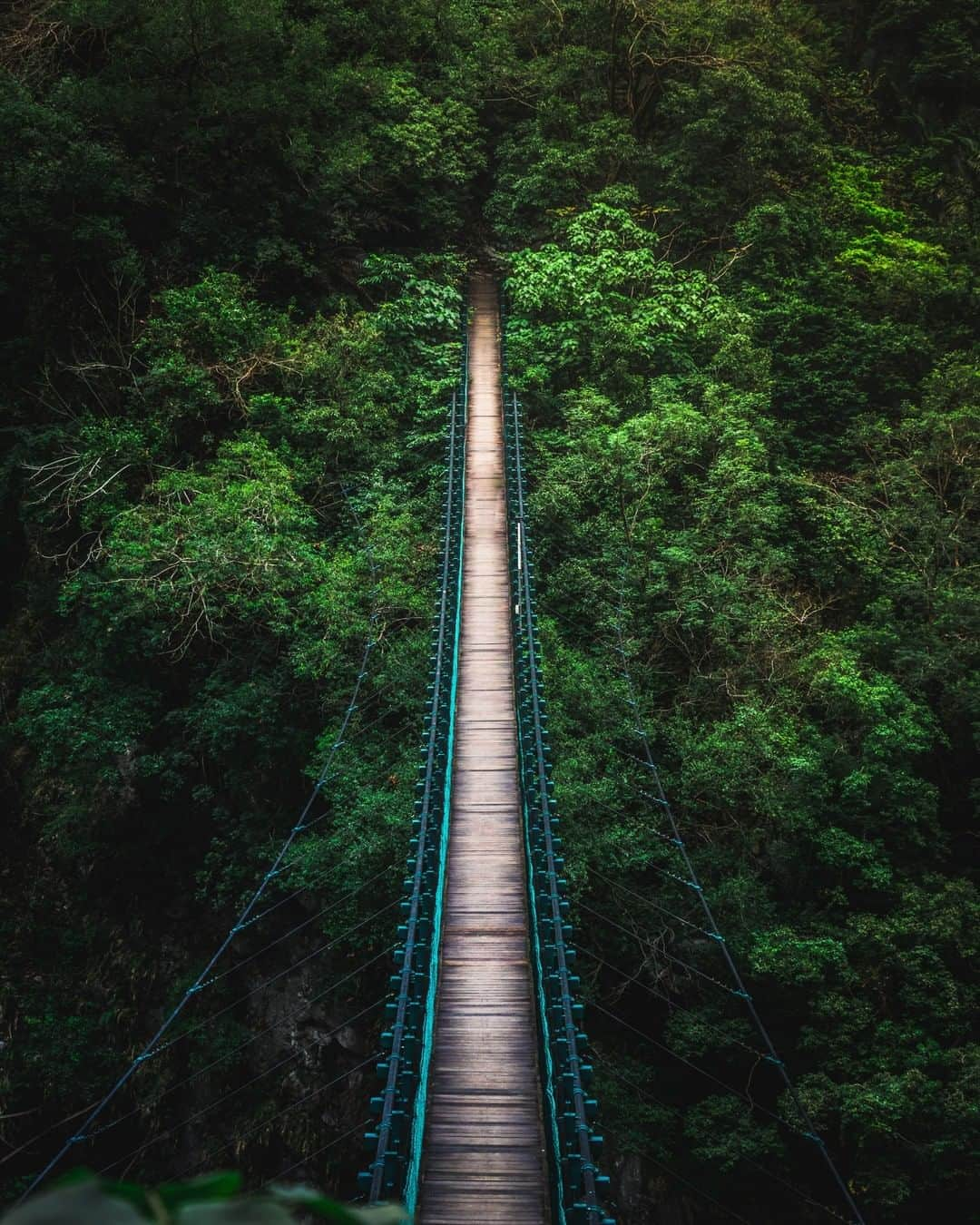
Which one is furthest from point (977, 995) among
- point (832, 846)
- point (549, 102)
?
point (549, 102)

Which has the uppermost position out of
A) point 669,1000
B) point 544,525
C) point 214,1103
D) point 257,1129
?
point 544,525

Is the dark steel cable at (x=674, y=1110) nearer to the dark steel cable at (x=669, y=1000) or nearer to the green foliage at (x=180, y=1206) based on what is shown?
the dark steel cable at (x=669, y=1000)

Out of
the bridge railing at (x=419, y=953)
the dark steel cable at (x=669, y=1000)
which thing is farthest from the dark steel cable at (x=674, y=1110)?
the bridge railing at (x=419, y=953)

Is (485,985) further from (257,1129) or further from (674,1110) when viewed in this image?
(257,1129)

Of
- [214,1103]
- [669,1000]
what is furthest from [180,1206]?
[214,1103]

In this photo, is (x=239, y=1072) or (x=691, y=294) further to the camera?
(x=691, y=294)

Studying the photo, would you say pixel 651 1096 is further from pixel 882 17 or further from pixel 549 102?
pixel 882 17
